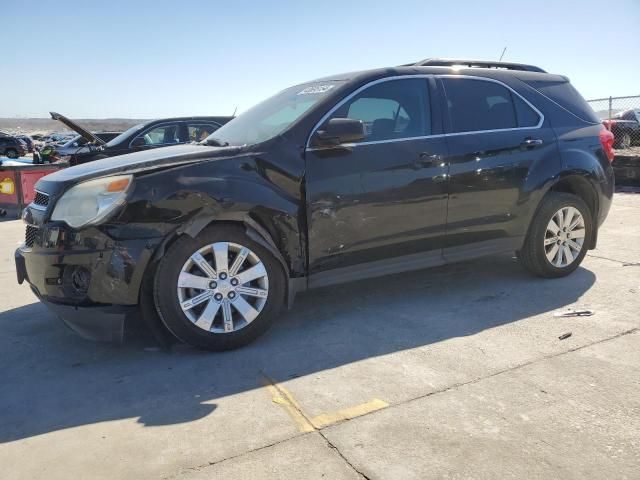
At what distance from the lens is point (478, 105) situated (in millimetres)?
4586

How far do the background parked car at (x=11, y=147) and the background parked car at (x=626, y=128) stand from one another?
98.0 ft

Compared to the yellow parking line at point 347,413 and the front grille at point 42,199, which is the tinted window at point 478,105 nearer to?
the yellow parking line at point 347,413

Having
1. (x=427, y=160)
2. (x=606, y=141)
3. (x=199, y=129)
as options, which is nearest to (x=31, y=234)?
(x=427, y=160)

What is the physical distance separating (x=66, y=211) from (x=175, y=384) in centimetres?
131

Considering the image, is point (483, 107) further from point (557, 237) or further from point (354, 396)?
point (354, 396)

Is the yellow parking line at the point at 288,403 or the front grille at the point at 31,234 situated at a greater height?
the front grille at the point at 31,234

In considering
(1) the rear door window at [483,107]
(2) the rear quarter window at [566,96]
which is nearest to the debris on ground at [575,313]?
(1) the rear door window at [483,107]

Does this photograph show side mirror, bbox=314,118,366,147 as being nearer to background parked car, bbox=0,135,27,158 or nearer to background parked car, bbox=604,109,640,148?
background parked car, bbox=604,109,640,148

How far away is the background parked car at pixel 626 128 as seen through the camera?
1753 cm

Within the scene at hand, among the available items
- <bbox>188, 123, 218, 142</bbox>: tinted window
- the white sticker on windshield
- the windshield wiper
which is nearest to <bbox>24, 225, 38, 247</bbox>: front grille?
the windshield wiper

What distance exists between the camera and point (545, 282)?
4.95 metres

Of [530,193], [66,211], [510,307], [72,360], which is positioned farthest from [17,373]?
[530,193]

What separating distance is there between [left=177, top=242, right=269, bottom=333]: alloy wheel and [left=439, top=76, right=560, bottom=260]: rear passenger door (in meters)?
1.68

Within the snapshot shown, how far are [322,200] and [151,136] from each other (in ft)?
21.5
